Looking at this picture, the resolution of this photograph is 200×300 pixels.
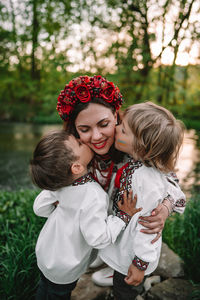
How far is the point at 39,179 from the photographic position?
131 centimetres

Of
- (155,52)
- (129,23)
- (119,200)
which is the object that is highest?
(129,23)

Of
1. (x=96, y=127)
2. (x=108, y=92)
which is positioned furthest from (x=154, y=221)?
(x=108, y=92)

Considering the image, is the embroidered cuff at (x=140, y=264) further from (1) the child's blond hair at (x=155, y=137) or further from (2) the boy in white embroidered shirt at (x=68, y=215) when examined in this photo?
(1) the child's blond hair at (x=155, y=137)

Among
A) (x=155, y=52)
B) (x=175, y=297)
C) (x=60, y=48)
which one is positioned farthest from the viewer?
(x=60, y=48)

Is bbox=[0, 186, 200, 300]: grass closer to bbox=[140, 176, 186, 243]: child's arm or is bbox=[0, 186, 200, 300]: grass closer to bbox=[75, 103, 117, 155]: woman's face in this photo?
bbox=[140, 176, 186, 243]: child's arm

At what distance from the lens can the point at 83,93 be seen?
1509 mm

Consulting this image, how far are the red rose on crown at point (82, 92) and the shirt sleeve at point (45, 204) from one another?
657 millimetres

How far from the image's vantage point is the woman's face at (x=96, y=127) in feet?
4.94

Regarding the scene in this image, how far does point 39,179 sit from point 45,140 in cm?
23

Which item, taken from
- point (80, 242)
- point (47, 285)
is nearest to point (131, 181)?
point (80, 242)

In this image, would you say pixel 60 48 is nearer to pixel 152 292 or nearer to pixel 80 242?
pixel 80 242

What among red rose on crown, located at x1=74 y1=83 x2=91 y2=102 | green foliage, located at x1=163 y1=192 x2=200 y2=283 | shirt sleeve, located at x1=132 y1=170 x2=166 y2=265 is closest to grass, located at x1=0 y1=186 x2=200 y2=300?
green foliage, located at x1=163 y1=192 x2=200 y2=283

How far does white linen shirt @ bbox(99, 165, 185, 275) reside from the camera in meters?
1.27

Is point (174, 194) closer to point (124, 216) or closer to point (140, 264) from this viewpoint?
point (124, 216)
